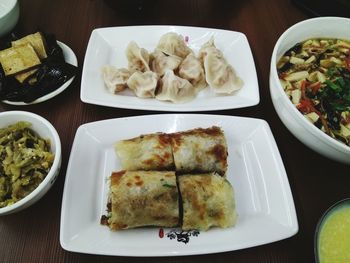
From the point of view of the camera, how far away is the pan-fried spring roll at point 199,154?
1.42 meters

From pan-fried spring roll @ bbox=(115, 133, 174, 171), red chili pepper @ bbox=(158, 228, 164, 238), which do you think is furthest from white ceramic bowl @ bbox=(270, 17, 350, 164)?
red chili pepper @ bbox=(158, 228, 164, 238)

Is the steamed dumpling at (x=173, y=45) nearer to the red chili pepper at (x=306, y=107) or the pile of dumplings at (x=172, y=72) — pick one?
the pile of dumplings at (x=172, y=72)

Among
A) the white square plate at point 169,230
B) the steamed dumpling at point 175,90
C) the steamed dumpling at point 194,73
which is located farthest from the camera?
the steamed dumpling at point 194,73

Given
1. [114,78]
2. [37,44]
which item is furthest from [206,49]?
[37,44]

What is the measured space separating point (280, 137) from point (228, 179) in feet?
1.19

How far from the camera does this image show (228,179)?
57.8 inches

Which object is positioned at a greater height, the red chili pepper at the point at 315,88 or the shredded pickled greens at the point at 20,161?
the red chili pepper at the point at 315,88

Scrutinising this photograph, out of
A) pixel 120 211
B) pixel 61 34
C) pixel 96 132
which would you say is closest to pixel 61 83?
pixel 96 132

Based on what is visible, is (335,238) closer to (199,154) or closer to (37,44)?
A: (199,154)

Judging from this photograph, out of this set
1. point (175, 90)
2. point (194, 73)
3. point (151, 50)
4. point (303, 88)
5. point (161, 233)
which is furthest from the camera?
point (151, 50)

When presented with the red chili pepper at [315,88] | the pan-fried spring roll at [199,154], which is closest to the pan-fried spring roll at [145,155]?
the pan-fried spring roll at [199,154]

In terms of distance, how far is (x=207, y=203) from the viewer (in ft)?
4.27

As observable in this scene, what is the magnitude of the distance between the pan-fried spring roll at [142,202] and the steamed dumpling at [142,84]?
533 mm

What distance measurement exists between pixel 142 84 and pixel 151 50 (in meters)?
0.37
